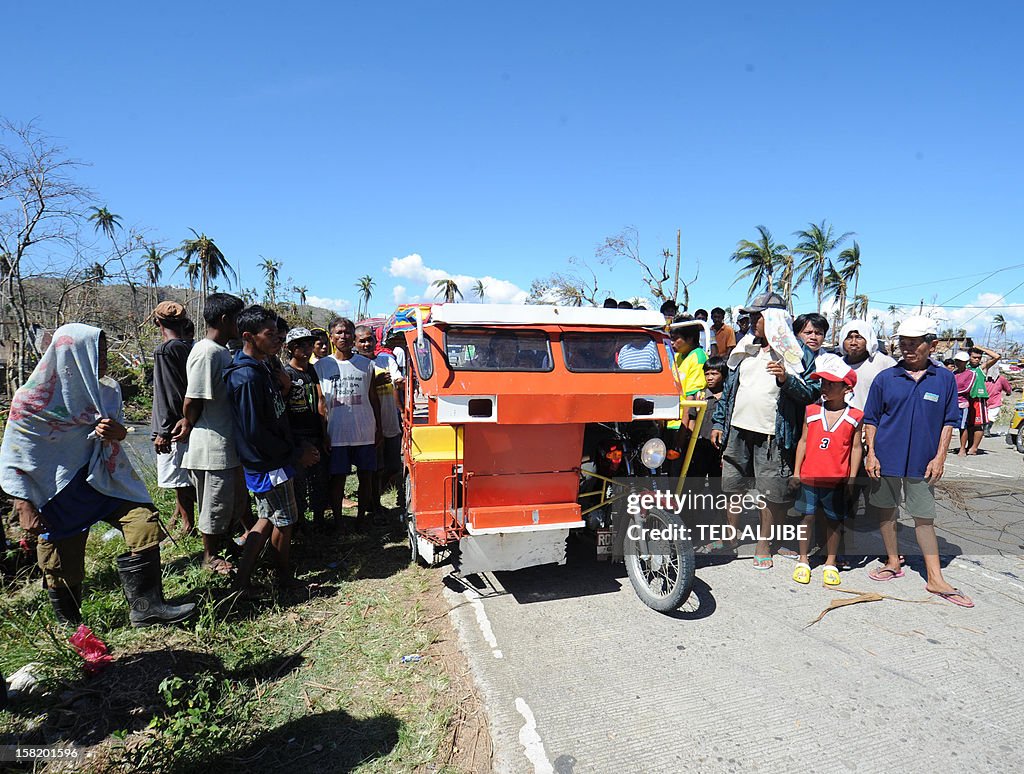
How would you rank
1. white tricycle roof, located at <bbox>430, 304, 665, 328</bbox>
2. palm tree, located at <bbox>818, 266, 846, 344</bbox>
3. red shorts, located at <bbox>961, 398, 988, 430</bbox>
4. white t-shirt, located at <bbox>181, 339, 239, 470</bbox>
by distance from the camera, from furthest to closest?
palm tree, located at <bbox>818, 266, 846, 344</bbox>
red shorts, located at <bbox>961, 398, 988, 430</bbox>
white tricycle roof, located at <bbox>430, 304, 665, 328</bbox>
white t-shirt, located at <bbox>181, 339, 239, 470</bbox>

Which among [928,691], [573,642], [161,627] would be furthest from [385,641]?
[928,691]

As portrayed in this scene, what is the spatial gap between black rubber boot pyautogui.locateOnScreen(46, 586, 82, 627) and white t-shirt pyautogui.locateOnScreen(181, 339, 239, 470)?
94cm

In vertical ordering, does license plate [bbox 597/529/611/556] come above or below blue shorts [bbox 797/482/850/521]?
below

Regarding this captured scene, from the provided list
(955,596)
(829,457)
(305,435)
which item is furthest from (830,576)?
(305,435)

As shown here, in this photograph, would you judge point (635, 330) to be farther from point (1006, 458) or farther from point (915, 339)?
point (1006, 458)

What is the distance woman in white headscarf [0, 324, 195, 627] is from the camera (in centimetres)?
311

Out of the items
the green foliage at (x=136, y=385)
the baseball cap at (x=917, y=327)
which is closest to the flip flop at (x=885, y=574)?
the baseball cap at (x=917, y=327)

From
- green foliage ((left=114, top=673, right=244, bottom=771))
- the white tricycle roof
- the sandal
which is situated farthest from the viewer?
the sandal

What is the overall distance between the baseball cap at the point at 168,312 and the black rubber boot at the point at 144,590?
2055mm

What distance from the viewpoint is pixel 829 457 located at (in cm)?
432

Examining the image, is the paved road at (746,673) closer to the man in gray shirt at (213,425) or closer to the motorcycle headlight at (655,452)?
the motorcycle headlight at (655,452)

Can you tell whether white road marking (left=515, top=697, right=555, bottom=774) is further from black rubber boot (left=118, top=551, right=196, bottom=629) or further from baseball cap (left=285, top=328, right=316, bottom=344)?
baseball cap (left=285, top=328, right=316, bottom=344)

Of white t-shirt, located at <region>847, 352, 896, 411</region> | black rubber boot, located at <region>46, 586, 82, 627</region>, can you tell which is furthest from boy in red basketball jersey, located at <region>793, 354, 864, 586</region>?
black rubber boot, located at <region>46, 586, 82, 627</region>

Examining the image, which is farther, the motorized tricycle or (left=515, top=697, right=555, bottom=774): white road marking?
the motorized tricycle
